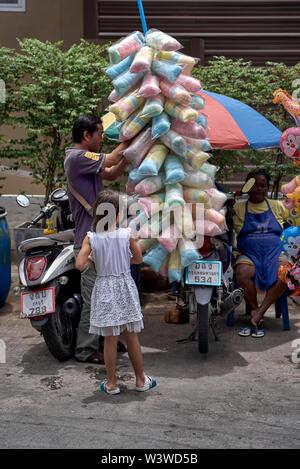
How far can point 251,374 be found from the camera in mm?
5219

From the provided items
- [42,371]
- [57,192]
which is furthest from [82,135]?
[42,371]

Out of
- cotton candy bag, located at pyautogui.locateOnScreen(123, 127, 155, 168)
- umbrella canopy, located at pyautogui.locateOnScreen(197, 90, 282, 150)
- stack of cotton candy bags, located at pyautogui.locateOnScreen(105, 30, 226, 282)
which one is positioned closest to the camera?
stack of cotton candy bags, located at pyautogui.locateOnScreen(105, 30, 226, 282)

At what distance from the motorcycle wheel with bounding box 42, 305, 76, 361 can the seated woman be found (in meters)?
1.62

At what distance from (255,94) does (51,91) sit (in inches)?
96.2

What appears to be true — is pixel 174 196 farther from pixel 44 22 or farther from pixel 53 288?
pixel 44 22

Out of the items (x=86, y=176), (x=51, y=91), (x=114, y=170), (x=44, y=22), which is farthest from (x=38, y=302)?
(x=44, y=22)

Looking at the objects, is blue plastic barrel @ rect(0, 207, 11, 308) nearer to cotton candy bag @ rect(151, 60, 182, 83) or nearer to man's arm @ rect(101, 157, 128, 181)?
man's arm @ rect(101, 157, 128, 181)

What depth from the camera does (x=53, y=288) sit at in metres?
5.37

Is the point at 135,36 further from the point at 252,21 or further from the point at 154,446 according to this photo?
the point at 252,21

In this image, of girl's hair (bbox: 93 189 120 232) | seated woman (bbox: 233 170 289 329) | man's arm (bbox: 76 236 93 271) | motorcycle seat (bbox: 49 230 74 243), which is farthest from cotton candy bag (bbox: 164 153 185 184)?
seated woman (bbox: 233 170 289 329)

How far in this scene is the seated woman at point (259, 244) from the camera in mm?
6188

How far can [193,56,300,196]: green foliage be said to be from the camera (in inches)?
315

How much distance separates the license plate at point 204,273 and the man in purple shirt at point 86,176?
0.79 meters

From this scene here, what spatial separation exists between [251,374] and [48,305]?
1.66 meters
